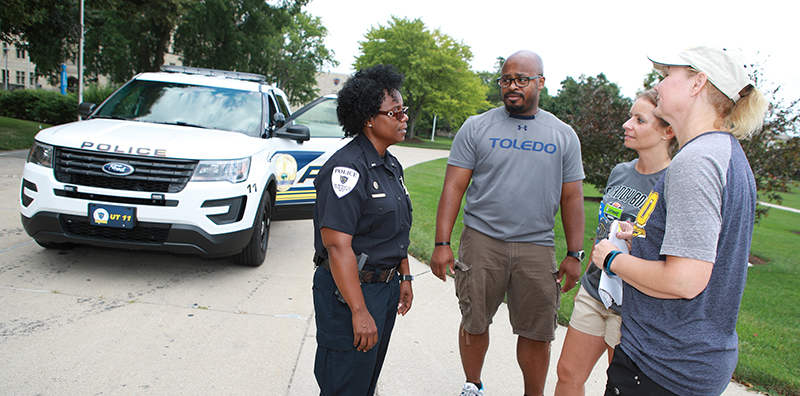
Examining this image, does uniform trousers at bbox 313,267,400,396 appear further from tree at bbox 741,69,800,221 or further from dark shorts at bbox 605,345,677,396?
tree at bbox 741,69,800,221

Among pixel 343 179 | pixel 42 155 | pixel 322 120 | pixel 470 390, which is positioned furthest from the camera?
pixel 322 120

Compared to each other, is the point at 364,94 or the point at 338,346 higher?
the point at 364,94

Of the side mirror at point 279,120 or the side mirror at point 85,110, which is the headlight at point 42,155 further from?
the side mirror at point 279,120

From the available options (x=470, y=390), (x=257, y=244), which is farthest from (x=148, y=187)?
(x=470, y=390)

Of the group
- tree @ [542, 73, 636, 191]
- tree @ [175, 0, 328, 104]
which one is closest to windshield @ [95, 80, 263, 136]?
tree @ [542, 73, 636, 191]

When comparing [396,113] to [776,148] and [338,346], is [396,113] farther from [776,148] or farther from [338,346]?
[776,148]

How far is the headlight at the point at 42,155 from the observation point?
4.23 m

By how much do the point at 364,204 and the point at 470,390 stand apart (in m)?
1.57

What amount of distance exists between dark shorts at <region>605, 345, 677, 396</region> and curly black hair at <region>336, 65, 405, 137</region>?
1373 millimetres

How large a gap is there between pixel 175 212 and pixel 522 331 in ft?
9.88

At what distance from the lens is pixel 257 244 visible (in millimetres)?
5047

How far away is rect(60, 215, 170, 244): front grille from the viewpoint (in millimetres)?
4160

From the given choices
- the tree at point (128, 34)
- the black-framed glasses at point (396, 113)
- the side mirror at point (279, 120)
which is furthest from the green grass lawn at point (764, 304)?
the tree at point (128, 34)

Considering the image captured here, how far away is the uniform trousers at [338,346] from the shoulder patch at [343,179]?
0.40 meters
